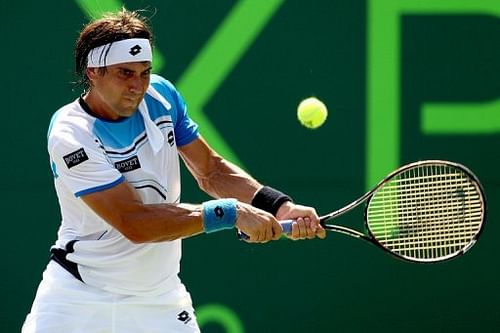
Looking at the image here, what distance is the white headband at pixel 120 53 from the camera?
4.53m

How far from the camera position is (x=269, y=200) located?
4.69 meters

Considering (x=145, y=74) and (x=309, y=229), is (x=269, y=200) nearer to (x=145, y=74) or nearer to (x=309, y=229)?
(x=309, y=229)

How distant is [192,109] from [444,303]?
1.55 m

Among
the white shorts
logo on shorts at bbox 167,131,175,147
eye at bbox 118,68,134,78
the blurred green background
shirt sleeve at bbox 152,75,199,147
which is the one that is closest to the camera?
the white shorts

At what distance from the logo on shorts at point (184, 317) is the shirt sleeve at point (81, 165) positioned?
1.77 feet

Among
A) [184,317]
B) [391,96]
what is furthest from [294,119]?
[184,317]

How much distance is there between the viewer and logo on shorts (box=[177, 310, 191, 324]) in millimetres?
4535

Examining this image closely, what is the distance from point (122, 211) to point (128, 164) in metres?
0.22

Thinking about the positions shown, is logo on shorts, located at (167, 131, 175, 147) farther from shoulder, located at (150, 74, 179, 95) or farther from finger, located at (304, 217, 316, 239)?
finger, located at (304, 217, 316, 239)

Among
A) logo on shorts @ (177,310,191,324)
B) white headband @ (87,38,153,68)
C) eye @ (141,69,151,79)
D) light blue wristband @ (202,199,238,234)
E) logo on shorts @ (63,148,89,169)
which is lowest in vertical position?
logo on shorts @ (177,310,191,324)

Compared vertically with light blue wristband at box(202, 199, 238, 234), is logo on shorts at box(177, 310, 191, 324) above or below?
below

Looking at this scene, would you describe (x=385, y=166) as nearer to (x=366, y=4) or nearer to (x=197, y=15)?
(x=366, y=4)

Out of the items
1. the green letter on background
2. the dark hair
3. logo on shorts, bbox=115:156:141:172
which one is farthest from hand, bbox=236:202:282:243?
the green letter on background

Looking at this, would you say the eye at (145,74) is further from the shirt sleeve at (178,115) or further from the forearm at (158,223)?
the forearm at (158,223)
